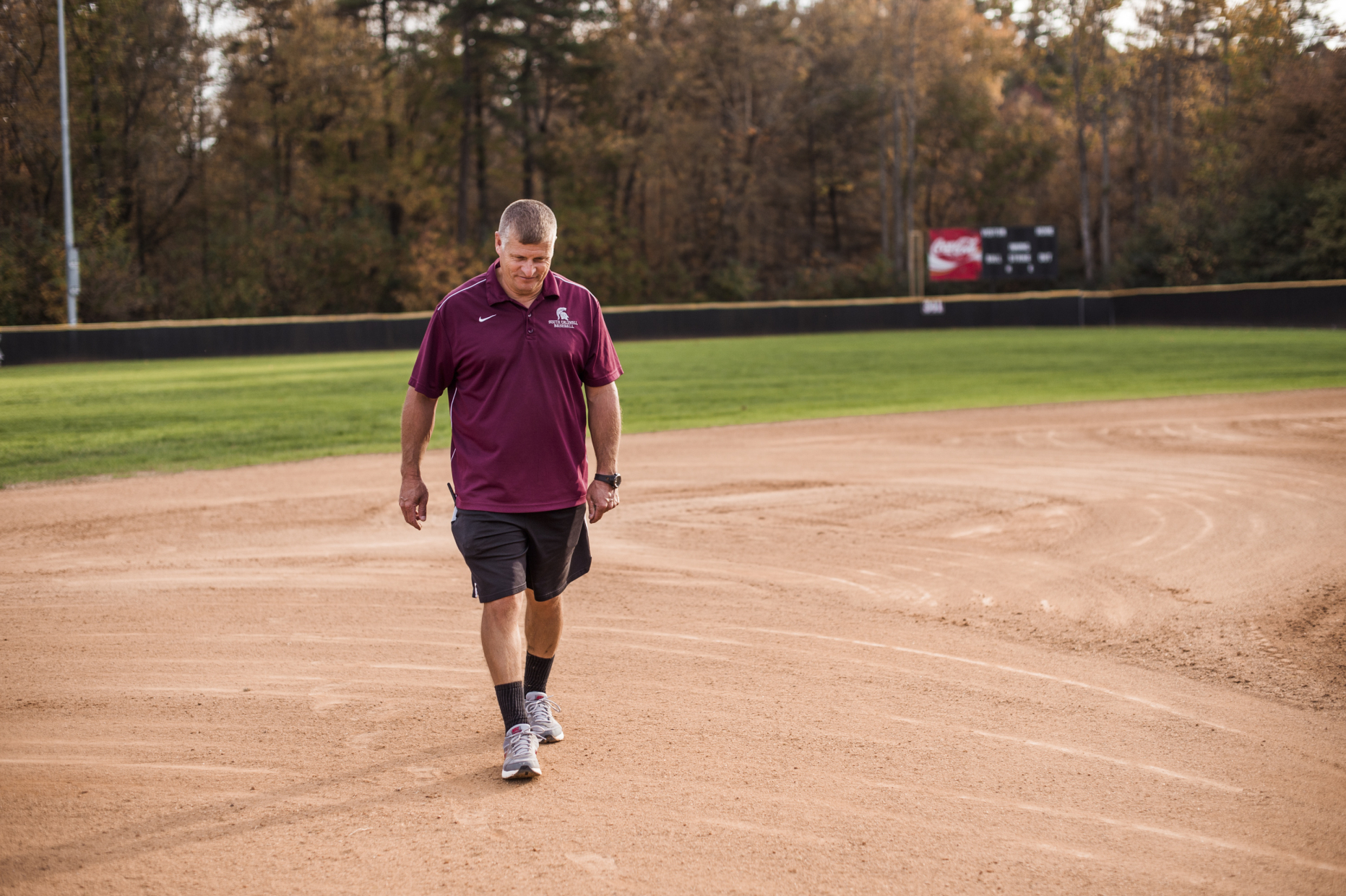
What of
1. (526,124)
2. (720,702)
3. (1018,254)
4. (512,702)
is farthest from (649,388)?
(526,124)

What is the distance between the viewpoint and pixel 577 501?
13.8 ft

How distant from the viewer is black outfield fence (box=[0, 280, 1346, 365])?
27938 millimetres

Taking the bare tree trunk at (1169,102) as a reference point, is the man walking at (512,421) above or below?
below

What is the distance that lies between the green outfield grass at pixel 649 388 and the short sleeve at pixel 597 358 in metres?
9.43

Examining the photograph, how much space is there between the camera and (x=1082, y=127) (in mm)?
53281

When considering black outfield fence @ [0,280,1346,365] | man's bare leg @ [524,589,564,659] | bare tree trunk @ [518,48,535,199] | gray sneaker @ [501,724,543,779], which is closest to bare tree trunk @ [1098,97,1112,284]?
black outfield fence @ [0,280,1346,365]

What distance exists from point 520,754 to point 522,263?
1795 millimetres

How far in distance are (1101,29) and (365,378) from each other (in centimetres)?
4485

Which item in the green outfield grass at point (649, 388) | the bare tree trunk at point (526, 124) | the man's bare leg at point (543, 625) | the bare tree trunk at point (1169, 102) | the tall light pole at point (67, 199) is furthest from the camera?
the bare tree trunk at point (1169, 102)

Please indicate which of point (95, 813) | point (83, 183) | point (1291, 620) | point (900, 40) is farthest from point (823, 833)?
point (900, 40)

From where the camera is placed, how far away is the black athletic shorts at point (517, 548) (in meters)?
4.05

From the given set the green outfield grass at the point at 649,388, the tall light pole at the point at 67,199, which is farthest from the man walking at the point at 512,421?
the tall light pole at the point at 67,199

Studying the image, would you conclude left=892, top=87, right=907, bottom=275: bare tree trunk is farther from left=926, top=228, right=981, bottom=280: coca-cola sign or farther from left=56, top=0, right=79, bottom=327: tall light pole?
left=56, top=0, right=79, bottom=327: tall light pole

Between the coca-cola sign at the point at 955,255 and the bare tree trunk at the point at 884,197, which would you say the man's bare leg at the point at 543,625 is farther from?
the bare tree trunk at the point at 884,197
